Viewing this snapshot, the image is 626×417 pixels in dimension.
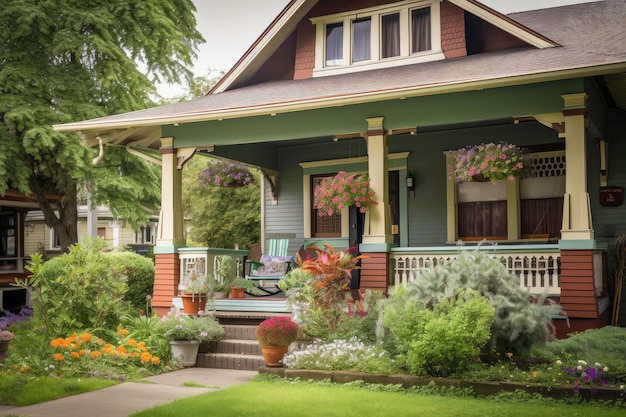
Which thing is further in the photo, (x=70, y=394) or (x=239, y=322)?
(x=239, y=322)

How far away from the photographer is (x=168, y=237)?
12.2 m

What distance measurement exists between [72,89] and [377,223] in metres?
10.1

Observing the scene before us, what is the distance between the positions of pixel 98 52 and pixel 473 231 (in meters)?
11.0

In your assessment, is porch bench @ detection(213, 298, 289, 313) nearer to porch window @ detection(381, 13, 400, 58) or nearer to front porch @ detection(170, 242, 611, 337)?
front porch @ detection(170, 242, 611, 337)

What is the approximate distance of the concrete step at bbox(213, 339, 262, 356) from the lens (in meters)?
9.95

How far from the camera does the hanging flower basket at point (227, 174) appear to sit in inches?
536

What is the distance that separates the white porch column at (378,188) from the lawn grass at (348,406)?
137 inches

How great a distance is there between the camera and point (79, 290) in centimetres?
992

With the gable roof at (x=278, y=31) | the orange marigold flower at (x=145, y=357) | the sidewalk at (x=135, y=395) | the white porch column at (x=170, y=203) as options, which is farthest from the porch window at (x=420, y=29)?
the orange marigold flower at (x=145, y=357)

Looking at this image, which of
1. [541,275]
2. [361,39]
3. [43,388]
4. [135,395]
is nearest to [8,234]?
[361,39]

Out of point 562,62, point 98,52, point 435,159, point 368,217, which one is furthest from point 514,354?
point 98,52

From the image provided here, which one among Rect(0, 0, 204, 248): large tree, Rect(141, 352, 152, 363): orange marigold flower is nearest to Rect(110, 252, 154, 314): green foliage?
Rect(0, 0, 204, 248): large tree

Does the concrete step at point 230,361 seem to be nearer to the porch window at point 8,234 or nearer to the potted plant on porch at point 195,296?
the potted plant on porch at point 195,296

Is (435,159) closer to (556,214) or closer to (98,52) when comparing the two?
(556,214)
